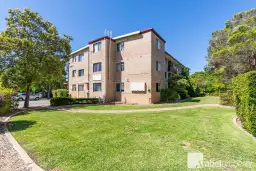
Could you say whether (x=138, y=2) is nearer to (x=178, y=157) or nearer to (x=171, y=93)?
(x=171, y=93)

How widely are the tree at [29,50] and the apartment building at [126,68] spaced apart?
20.3 ft

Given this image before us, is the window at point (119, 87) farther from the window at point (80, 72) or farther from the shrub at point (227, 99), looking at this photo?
the shrub at point (227, 99)

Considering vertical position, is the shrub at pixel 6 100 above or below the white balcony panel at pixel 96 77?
below

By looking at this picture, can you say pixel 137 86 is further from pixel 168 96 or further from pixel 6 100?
pixel 6 100

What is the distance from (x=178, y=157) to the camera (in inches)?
140

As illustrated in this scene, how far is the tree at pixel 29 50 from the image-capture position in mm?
14109

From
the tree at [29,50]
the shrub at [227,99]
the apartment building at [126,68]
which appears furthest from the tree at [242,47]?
the tree at [29,50]

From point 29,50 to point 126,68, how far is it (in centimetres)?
1208

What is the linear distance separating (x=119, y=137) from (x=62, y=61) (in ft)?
49.9

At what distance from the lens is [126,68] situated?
64.8ft

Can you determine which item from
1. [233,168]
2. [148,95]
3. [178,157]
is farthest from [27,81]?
[233,168]

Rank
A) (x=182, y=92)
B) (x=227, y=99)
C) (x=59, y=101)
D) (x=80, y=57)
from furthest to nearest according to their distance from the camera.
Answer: (x=80, y=57) → (x=182, y=92) → (x=59, y=101) → (x=227, y=99)

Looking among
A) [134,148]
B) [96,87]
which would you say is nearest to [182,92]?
[96,87]

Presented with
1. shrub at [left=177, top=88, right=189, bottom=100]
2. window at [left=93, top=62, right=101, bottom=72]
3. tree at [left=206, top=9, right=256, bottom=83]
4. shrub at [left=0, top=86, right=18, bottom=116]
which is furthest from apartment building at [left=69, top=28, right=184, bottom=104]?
shrub at [left=0, top=86, right=18, bottom=116]
